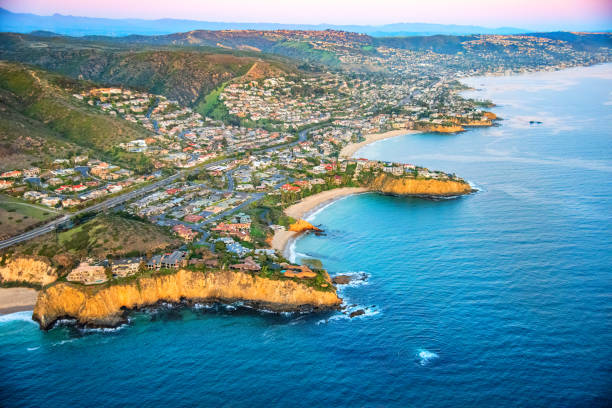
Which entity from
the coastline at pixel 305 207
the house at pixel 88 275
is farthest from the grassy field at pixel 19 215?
the coastline at pixel 305 207

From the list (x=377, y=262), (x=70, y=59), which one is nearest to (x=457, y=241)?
(x=377, y=262)

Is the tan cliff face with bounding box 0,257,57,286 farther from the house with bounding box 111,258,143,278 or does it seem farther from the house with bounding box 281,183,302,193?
the house with bounding box 281,183,302,193

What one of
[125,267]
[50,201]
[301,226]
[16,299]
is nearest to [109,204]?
[50,201]

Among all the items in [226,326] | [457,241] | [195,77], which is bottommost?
[226,326]

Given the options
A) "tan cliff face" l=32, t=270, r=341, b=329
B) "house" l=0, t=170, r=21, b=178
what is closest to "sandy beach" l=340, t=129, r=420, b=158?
"tan cliff face" l=32, t=270, r=341, b=329

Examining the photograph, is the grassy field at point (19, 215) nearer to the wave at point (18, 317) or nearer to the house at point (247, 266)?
the wave at point (18, 317)

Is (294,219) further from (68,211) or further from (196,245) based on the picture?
(68,211)
